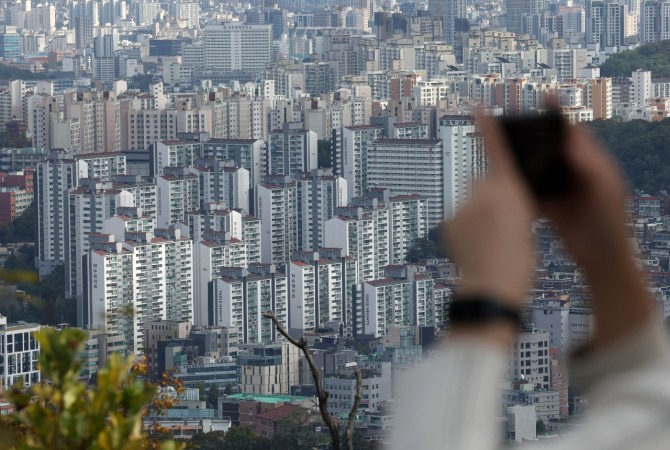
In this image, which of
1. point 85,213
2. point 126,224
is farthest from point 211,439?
point 85,213

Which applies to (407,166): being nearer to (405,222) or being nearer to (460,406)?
(405,222)

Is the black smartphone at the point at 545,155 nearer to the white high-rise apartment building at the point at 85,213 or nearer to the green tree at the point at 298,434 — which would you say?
the green tree at the point at 298,434

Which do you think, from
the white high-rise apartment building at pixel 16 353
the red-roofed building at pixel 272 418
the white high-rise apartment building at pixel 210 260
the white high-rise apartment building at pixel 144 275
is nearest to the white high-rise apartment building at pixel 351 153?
the white high-rise apartment building at pixel 210 260

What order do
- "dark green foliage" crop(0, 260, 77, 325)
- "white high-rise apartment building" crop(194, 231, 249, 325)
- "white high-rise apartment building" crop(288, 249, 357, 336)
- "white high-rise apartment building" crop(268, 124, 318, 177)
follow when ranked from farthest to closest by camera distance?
"white high-rise apartment building" crop(268, 124, 318, 177)
"white high-rise apartment building" crop(194, 231, 249, 325)
"white high-rise apartment building" crop(288, 249, 357, 336)
"dark green foliage" crop(0, 260, 77, 325)

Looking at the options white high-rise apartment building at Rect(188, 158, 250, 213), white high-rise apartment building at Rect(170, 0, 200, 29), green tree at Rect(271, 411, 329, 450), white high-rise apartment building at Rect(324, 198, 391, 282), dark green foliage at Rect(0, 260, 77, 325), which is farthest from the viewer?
white high-rise apartment building at Rect(170, 0, 200, 29)

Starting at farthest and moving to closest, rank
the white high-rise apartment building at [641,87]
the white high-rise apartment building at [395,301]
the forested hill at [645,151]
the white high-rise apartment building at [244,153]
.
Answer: the white high-rise apartment building at [641,87]
the white high-rise apartment building at [244,153]
the forested hill at [645,151]
the white high-rise apartment building at [395,301]

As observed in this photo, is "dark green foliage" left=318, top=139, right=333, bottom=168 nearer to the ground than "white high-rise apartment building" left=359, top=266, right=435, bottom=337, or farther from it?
farther from it

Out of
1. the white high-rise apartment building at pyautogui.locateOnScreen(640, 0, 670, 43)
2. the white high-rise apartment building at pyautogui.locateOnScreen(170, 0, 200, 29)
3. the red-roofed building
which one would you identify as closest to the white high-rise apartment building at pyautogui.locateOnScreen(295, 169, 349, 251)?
the red-roofed building

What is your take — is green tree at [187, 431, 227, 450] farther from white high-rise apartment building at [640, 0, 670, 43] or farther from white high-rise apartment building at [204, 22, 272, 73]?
white high-rise apartment building at [204, 22, 272, 73]

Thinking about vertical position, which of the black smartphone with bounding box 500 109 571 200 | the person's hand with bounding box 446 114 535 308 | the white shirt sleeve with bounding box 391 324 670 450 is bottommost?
the white shirt sleeve with bounding box 391 324 670 450
